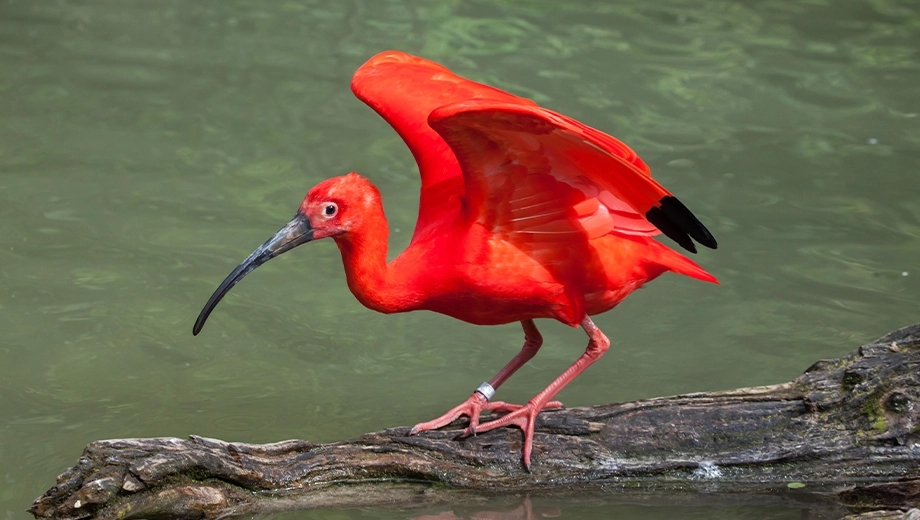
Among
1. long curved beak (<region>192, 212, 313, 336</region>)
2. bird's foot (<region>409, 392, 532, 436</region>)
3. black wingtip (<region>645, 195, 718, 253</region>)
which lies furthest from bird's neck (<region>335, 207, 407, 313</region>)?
black wingtip (<region>645, 195, 718, 253</region>)

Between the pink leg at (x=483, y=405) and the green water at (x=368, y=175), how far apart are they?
1.33 feet

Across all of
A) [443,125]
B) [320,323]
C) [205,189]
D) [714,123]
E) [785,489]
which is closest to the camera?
[443,125]

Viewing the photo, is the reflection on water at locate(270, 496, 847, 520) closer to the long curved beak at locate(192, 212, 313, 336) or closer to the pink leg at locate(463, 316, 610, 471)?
the pink leg at locate(463, 316, 610, 471)

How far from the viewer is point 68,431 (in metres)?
5.24

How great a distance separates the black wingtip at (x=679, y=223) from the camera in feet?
13.5

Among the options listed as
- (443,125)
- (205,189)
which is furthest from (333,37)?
(443,125)

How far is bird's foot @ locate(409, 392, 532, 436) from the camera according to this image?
462 cm

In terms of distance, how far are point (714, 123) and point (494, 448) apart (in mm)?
5283

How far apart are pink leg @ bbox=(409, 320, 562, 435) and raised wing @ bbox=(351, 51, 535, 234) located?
0.81 metres

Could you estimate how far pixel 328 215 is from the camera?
440cm

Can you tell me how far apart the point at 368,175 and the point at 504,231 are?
146 inches

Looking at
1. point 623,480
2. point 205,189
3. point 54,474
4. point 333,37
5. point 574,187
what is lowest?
point 54,474

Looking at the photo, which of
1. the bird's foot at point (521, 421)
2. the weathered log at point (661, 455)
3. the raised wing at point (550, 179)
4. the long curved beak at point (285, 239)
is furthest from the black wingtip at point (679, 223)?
the long curved beak at point (285, 239)

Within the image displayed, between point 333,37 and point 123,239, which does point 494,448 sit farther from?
point 333,37
